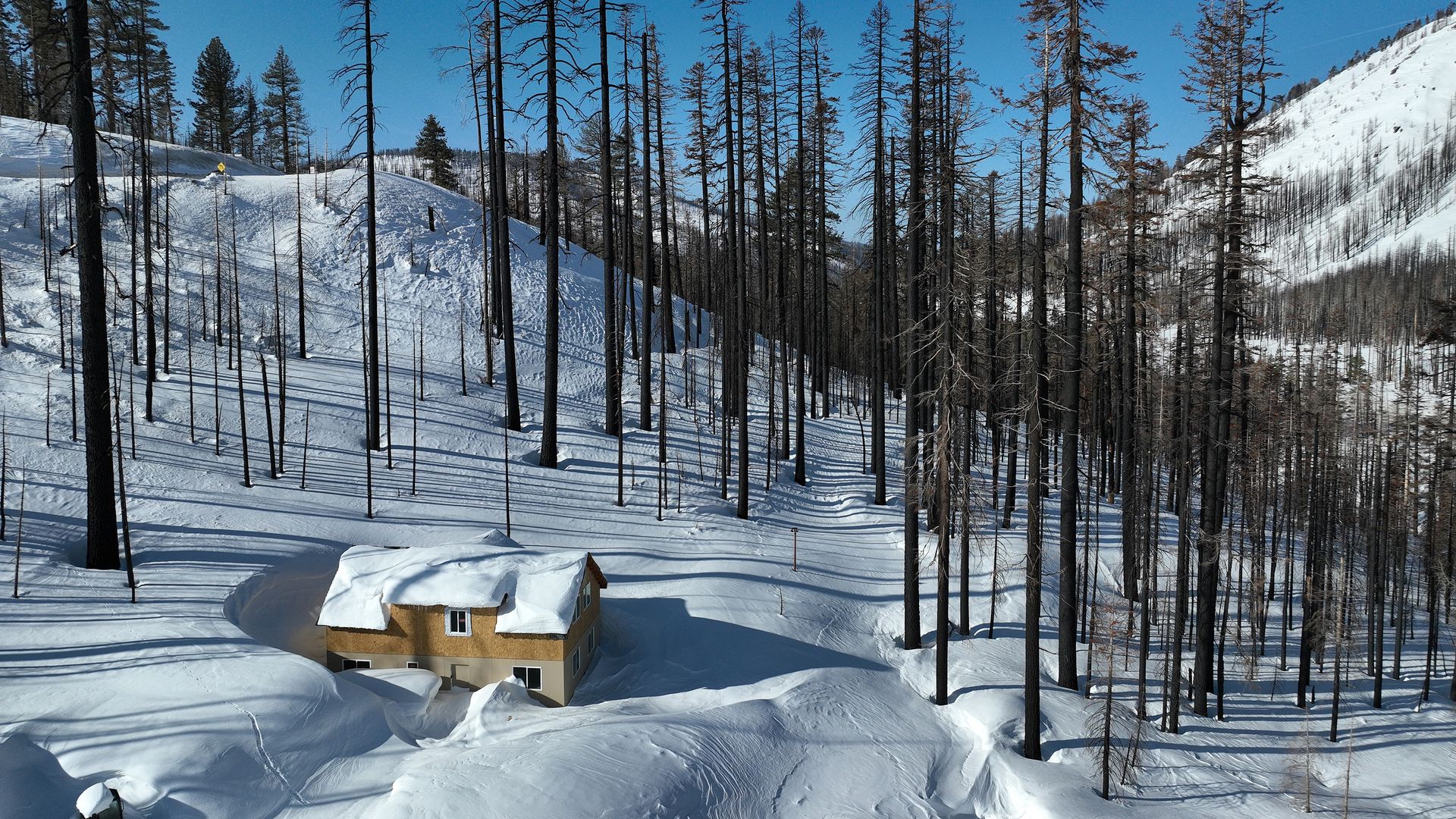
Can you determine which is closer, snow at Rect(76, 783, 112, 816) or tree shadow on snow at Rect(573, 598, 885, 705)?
snow at Rect(76, 783, 112, 816)

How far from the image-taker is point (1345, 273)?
132875 mm

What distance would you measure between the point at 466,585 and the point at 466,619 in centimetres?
62

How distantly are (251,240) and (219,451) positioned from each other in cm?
2383

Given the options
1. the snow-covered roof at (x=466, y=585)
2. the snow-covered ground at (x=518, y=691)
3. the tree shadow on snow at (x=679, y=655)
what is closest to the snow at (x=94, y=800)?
the snow-covered ground at (x=518, y=691)

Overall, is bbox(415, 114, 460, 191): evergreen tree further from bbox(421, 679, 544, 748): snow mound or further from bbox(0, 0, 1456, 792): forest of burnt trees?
bbox(421, 679, 544, 748): snow mound

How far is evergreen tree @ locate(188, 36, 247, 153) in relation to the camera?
5375 cm

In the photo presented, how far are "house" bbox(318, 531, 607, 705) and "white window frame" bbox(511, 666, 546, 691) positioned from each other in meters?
0.01

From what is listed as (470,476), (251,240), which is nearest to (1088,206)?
(470,476)

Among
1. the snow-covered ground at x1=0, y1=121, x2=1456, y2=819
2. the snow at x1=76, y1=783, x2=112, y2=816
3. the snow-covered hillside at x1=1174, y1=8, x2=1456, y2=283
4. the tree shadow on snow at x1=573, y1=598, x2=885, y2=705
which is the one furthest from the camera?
the snow-covered hillside at x1=1174, y1=8, x2=1456, y2=283

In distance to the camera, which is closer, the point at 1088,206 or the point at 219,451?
the point at 1088,206

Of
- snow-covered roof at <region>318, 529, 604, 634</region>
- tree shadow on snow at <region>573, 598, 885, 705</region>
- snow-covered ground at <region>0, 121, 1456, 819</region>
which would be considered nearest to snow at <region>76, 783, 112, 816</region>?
snow-covered ground at <region>0, 121, 1456, 819</region>

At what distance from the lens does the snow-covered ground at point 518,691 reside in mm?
10031

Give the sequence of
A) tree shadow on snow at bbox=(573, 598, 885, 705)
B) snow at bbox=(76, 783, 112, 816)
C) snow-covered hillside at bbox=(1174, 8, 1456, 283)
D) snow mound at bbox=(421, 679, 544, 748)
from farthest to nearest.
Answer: snow-covered hillside at bbox=(1174, 8, 1456, 283) < tree shadow on snow at bbox=(573, 598, 885, 705) < snow mound at bbox=(421, 679, 544, 748) < snow at bbox=(76, 783, 112, 816)

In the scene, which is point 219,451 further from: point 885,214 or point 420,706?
point 885,214
